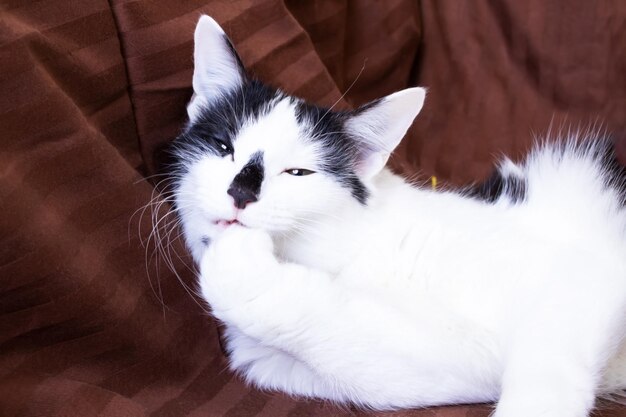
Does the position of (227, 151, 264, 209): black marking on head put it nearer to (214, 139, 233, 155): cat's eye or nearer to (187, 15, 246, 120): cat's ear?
(214, 139, 233, 155): cat's eye

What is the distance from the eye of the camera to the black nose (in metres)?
0.96

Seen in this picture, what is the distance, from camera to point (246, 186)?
3.15ft

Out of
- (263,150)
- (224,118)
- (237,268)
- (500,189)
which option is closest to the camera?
(237,268)

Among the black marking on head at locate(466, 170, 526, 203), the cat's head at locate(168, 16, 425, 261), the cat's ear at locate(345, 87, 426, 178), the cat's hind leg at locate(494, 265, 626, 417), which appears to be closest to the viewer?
the cat's hind leg at locate(494, 265, 626, 417)

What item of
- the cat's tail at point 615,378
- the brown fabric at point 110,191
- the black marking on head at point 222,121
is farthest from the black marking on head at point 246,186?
the cat's tail at point 615,378

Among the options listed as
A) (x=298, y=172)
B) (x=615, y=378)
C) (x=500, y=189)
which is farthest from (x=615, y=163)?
(x=298, y=172)

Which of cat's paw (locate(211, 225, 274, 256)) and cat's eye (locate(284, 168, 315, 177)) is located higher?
cat's eye (locate(284, 168, 315, 177))

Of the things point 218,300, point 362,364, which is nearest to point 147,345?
point 218,300

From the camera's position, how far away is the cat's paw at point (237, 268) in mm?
922

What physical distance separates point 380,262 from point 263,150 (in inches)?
11.4

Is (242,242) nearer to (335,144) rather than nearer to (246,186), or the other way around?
(246,186)

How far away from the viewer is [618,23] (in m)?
1.72

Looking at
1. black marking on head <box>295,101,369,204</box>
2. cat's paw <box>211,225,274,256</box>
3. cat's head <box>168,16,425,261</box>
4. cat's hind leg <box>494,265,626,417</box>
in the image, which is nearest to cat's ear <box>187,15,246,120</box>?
cat's head <box>168,16,425,261</box>

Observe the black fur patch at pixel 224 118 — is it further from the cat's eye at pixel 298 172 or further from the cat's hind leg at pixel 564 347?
the cat's hind leg at pixel 564 347
